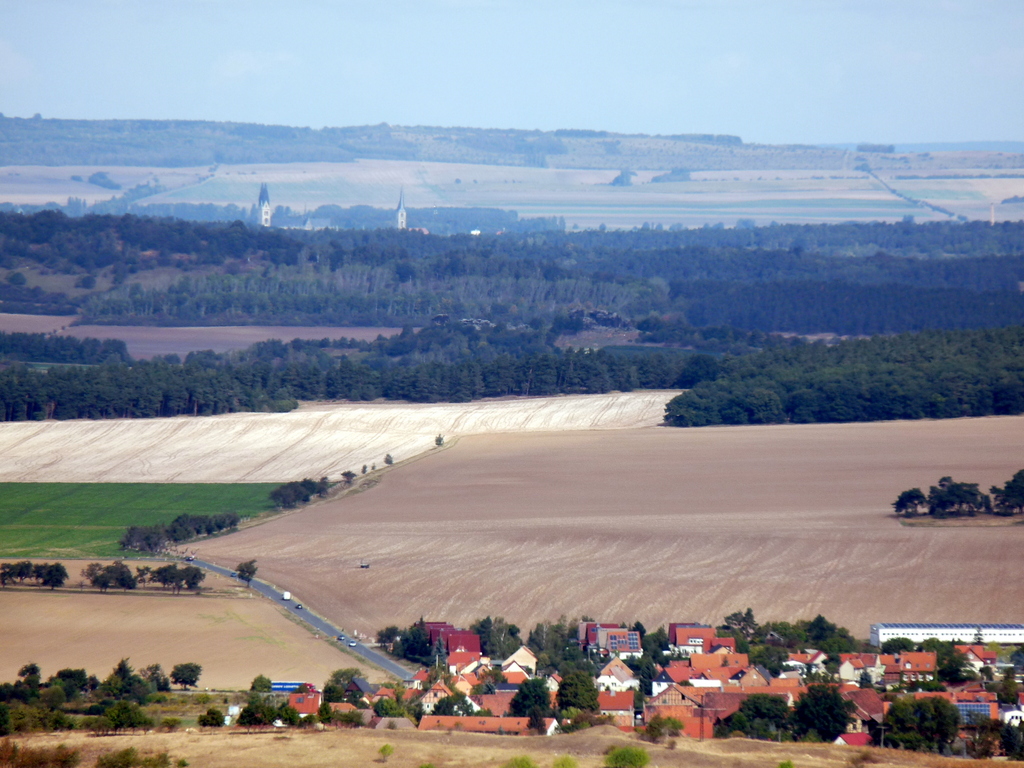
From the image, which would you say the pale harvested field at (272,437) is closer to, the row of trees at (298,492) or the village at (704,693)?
the row of trees at (298,492)

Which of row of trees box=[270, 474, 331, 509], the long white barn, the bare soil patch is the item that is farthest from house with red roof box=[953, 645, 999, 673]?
the bare soil patch

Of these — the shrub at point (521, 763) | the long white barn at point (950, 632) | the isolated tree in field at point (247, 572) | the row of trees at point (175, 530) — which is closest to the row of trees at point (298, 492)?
the row of trees at point (175, 530)

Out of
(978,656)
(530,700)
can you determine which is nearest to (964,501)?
(978,656)

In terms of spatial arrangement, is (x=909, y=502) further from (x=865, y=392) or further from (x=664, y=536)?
(x=865, y=392)

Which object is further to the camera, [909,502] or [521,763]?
[909,502]

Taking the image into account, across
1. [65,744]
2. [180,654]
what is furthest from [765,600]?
[65,744]
